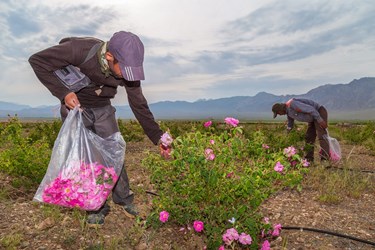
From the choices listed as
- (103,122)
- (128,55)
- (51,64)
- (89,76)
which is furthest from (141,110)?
(51,64)


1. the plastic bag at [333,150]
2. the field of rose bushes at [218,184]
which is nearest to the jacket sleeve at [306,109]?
the plastic bag at [333,150]

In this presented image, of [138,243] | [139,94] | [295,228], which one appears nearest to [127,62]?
[139,94]

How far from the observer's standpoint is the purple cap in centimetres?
291

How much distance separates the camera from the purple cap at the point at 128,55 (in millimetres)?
2908

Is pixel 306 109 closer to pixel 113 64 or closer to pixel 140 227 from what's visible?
pixel 140 227

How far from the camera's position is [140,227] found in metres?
3.50

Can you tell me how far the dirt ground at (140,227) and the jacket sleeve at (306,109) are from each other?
272 centimetres

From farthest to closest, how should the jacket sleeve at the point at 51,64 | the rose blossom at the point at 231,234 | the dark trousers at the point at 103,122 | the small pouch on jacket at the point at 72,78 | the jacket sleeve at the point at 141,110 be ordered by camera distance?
the jacket sleeve at the point at 141,110 → the dark trousers at the point at 103,122 → the small pouch on jacket at the point at 72,78 → the jacket sleeve at the point at 51,64 → the rose blossom at the point at 231,234

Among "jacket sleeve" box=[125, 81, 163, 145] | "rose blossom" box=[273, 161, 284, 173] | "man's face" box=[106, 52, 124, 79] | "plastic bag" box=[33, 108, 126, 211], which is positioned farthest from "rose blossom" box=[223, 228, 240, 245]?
"man's face" box=[106, 52, 124, 79]

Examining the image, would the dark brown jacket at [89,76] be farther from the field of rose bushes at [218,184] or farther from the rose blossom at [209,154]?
the rose blossom at [209,154]

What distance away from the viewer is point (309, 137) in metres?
7.97

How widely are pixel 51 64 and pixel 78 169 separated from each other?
97 centimetres

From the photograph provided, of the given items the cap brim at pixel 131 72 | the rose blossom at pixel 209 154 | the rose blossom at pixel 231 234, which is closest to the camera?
the rose blossom at pixel 231 234

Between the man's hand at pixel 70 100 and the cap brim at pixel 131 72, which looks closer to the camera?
the cap brim at pixel 131 72
